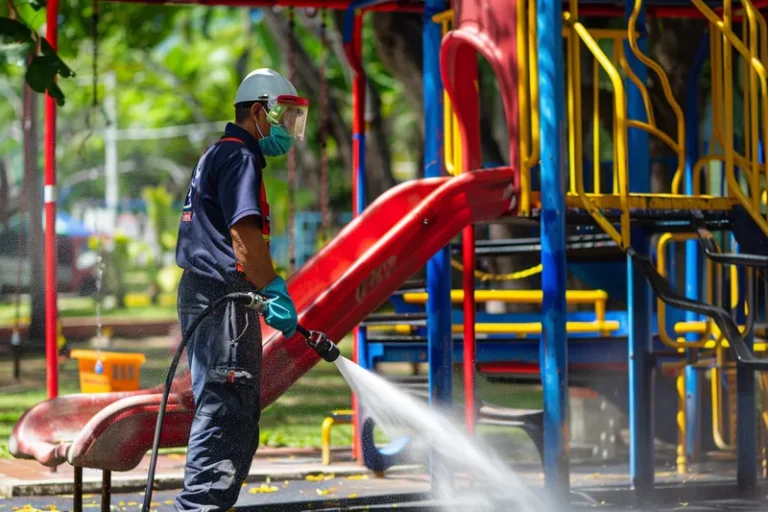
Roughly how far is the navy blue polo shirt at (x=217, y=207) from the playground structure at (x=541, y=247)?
3.26 feet

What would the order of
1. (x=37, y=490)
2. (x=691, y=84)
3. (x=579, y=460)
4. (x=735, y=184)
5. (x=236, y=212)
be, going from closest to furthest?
(x=236, y=212) → (x=735, y=184) → (x=37, y=490) → (x=691, y=84) → (x=579, y=460)

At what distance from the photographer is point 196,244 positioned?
5.64 meters

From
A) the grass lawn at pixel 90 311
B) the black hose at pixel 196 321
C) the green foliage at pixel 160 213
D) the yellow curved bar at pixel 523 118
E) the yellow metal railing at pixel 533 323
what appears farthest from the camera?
the green foliage at pixel 160 213

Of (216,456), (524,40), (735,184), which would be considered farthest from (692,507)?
(216,456)

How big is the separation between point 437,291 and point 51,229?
2.42 metres

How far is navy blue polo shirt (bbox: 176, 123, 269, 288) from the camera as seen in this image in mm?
5527

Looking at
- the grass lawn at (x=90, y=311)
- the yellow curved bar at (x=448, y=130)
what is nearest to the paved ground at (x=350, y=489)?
the yellow curved bar at (x=448, y=130)

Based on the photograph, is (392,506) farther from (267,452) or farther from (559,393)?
(267,452)

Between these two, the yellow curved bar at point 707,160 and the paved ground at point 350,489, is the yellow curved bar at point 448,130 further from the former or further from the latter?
the paved ground at point 350,489

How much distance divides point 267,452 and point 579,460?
86.9 inches

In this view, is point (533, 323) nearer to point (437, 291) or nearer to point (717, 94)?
point (437, 291)

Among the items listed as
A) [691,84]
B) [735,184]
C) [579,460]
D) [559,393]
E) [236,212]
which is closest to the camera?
[236,212]

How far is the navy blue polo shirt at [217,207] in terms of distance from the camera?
5.53 metres

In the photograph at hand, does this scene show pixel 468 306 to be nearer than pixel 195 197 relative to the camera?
No
